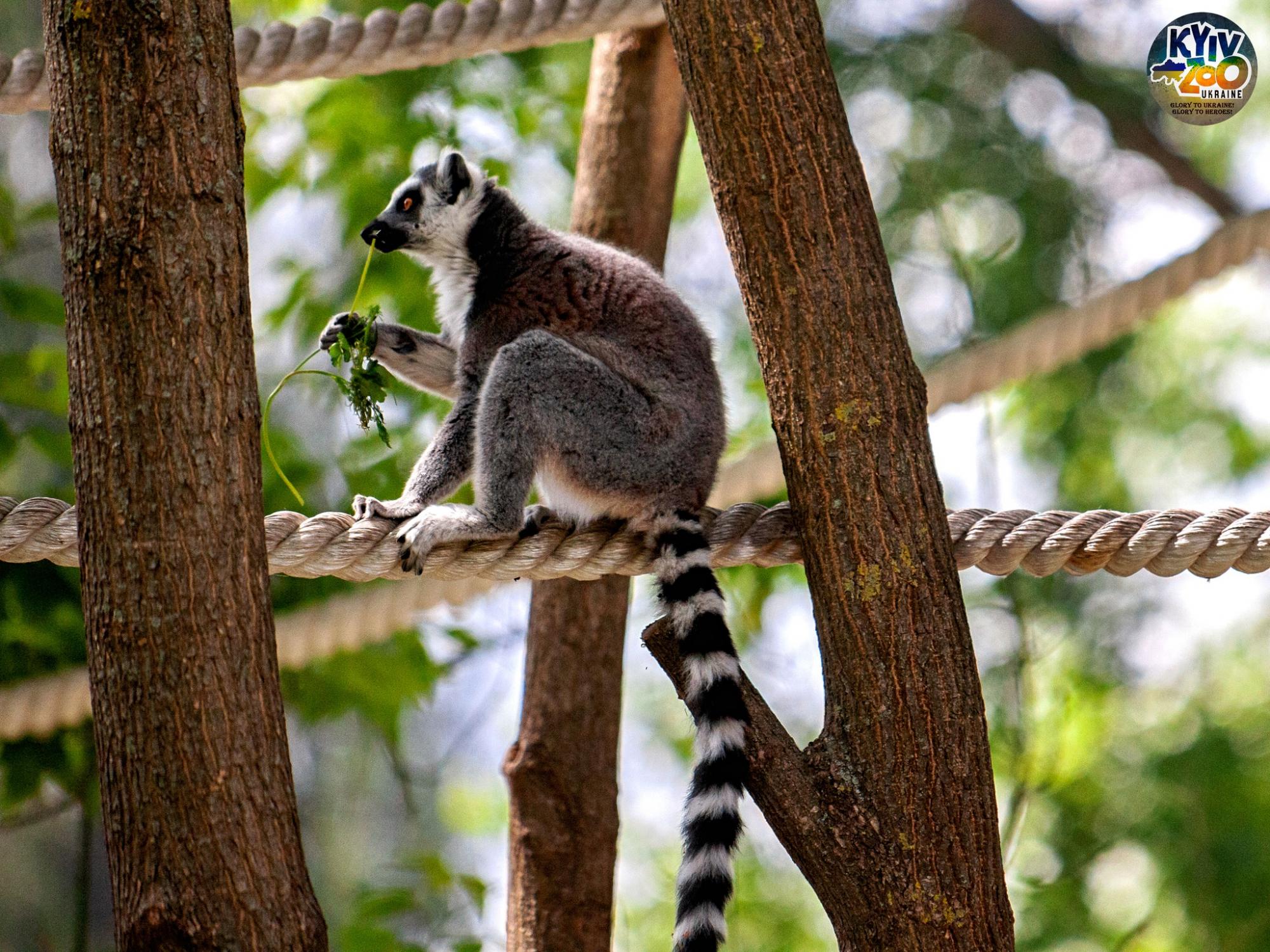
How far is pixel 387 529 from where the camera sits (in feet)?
10.3

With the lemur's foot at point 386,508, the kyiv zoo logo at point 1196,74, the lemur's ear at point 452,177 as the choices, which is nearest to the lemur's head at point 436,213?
the lemur's ear at point 452,177

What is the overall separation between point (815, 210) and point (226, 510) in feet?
4.71

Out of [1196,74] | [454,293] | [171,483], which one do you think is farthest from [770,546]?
[1196,74]

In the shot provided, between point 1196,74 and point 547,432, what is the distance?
3.14 meters

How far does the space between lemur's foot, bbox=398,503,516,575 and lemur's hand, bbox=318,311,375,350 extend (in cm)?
61

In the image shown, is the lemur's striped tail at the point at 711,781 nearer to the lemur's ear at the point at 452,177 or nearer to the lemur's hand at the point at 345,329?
the lemur's hand at the point at 345,329

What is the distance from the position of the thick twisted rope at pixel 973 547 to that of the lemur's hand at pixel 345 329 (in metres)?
0.70

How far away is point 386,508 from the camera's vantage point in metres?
3.32

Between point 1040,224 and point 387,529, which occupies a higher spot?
point 1040,224

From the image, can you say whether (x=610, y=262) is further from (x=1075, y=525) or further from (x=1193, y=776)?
(x=1193, y=776)

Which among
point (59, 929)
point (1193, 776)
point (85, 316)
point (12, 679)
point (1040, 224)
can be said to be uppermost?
point (1040, 224)

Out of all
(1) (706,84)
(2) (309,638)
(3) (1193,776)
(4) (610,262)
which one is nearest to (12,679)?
(2) (309,638)

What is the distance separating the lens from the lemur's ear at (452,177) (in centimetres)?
414

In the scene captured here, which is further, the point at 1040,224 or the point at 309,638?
the point at 1040,224
